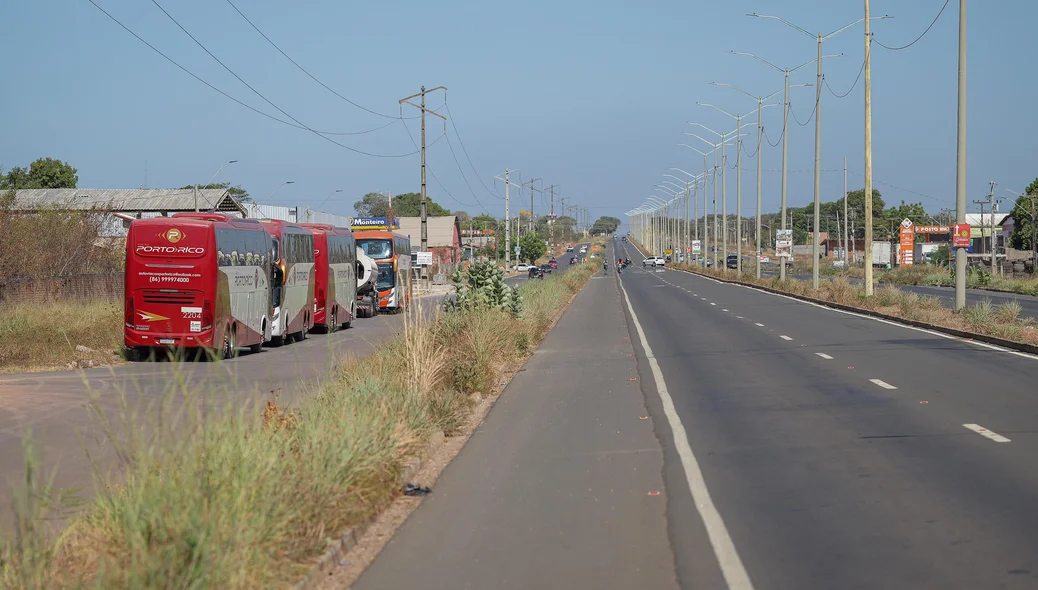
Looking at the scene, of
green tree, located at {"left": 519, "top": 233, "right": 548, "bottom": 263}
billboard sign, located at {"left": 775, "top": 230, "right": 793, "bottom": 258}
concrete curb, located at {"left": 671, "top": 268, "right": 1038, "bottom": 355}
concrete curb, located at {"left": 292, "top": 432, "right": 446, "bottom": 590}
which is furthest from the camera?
green tree, located at {"left": 519, "top": 233, "right": 548, "bottom": 263}

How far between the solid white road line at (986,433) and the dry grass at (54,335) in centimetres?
1721

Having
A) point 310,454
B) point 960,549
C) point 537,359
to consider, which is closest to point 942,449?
point 960,549

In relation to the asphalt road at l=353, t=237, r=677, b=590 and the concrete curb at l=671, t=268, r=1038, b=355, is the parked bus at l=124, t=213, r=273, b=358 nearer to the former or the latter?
the asphalt road at l=353, t=237, r=677, b=590

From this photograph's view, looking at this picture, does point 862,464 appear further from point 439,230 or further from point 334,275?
point 439,230

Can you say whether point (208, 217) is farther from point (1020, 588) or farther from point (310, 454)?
point (1020, 588)

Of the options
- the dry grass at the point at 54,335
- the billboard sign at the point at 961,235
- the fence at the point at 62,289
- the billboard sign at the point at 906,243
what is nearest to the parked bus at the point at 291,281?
the dry grass at the point at 54,335

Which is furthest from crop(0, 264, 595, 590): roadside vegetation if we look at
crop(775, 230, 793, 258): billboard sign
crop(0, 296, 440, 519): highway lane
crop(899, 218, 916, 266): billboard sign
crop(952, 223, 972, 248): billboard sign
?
crop(899, 218, 916, 266): billboard sign

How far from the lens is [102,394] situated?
1859 centimetres

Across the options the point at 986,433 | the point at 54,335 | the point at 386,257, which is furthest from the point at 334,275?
the point at 986,433

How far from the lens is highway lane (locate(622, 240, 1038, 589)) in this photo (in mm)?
7336

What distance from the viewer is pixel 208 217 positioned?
88.2 feet

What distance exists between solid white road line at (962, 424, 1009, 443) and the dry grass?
17211 mm

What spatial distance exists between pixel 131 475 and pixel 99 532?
0.41 m

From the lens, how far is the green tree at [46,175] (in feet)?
305
